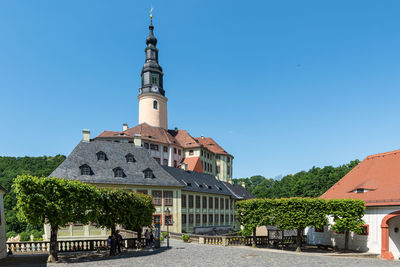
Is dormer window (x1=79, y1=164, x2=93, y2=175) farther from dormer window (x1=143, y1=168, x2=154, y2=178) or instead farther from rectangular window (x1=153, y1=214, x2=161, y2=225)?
Answer: rectangular window (x1=153, y1=214, x2=161, y2=225)

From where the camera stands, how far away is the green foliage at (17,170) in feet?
261

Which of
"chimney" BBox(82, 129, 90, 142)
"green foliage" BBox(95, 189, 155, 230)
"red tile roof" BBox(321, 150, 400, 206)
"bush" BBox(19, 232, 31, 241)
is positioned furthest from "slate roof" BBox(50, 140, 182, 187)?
"bush" BBox(19, 232, 31, 241)

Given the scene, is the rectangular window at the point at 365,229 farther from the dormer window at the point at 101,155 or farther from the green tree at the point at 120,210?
the dormer window at the point at 101,155

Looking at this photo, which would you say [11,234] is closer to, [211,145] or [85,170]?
[85,170]

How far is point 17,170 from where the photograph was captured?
3659 inches

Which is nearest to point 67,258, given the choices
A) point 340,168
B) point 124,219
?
point 124,219

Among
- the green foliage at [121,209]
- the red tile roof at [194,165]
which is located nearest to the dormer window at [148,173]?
the green foliage at [121,209]

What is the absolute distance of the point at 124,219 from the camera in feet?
86.2

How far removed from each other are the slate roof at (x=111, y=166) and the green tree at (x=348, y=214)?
83.2ft

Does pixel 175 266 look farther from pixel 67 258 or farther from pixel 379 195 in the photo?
pixel 379 195

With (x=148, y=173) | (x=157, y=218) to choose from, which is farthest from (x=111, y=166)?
(x=157, y=218)

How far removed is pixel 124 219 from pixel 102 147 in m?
26.5

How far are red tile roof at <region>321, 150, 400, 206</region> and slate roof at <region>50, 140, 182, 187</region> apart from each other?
2393 centimetres

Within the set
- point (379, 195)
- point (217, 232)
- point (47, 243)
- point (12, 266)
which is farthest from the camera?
point (217, 232)
